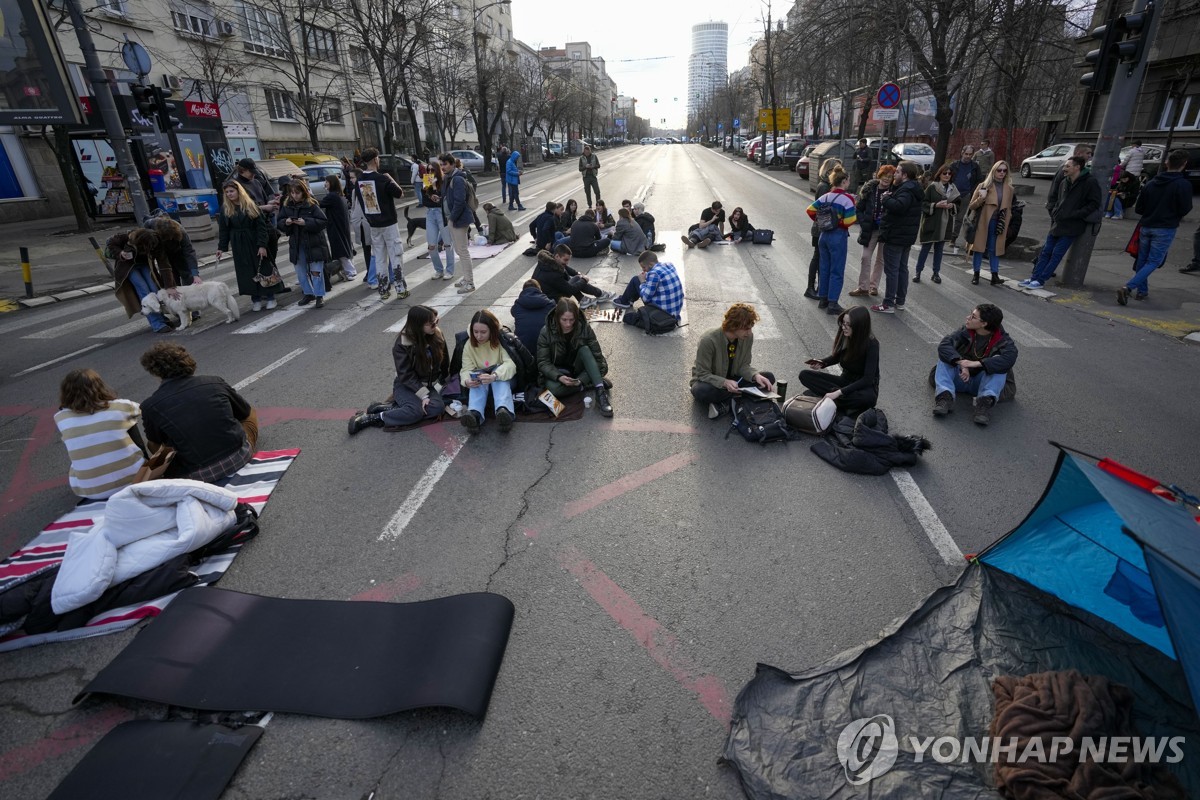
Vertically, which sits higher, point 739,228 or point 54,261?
point 739,228

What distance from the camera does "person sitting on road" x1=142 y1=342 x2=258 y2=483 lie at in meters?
4.78

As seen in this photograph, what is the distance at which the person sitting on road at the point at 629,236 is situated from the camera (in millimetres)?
13664

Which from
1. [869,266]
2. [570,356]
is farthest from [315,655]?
[869,266]

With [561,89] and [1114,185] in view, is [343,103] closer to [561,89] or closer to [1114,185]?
[561,89]

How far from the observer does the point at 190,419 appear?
16.1 ft

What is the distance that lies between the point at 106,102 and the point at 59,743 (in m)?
15.2

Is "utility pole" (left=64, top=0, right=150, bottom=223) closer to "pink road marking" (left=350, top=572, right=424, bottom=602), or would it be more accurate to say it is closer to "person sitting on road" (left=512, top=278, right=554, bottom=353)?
"person sitting on road" (left=512, top=278, right=554, bottom=353)

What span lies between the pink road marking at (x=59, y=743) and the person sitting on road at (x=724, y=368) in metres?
4.89

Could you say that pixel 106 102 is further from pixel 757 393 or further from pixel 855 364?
pixel 855 364

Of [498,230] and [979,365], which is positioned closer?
[979,365]

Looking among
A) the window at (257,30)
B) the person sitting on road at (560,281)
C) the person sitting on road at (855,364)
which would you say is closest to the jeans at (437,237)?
the person sitting on road at (560,281)

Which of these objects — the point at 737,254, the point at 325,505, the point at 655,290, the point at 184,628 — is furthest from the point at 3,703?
the point at 737,254

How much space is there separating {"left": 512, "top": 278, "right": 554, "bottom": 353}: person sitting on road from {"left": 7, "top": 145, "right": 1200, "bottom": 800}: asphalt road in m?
1.18

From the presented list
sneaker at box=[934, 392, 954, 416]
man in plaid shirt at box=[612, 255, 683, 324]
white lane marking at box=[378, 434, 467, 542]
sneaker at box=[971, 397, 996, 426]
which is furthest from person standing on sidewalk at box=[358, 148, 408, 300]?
sneaker at box=[971, 397, 996, 426]
